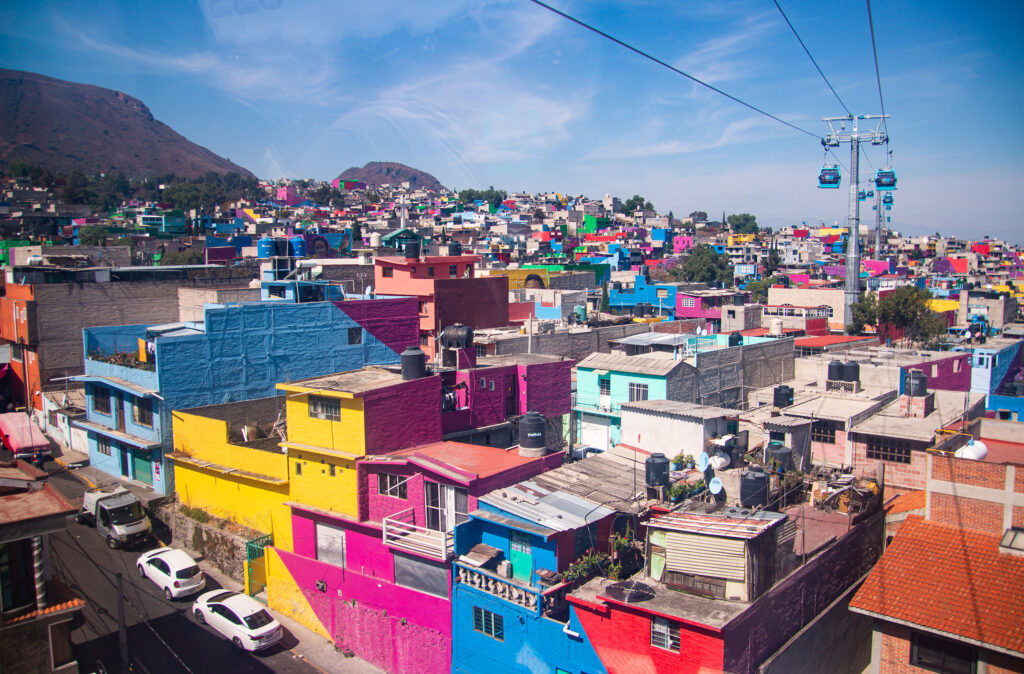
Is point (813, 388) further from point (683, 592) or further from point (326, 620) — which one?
point (326, 620)

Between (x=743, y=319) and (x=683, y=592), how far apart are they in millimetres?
29039

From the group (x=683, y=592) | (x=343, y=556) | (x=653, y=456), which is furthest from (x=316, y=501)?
(x=683, y=592)

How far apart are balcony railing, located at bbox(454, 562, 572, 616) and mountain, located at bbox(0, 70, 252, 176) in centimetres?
1018

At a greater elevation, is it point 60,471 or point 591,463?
point 591,463

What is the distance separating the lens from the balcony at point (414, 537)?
498 inches

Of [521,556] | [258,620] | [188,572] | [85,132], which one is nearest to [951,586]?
[521,556]

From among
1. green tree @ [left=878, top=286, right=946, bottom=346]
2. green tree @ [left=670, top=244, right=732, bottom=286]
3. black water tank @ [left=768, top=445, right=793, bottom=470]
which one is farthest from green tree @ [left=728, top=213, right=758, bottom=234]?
black water tank @ [left=768, top=445, right=793, bottom=470]

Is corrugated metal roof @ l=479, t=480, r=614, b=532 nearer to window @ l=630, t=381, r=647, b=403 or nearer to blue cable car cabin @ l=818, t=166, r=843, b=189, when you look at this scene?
window @ l=630, t=381, r=647, b=403

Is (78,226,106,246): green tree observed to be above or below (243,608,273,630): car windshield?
above

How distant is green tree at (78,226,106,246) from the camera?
183 ft

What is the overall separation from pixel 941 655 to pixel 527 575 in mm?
6305

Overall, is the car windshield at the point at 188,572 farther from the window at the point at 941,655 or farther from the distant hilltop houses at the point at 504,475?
the window at the point at 941,655

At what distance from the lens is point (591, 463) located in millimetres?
14508

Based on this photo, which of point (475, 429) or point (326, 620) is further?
point (475, 429)
